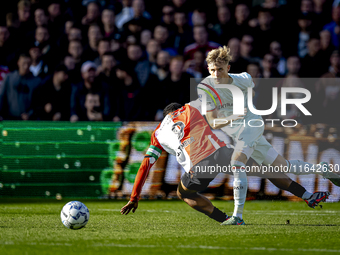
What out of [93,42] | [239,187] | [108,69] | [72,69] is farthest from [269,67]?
[239,187]

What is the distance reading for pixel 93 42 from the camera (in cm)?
1062

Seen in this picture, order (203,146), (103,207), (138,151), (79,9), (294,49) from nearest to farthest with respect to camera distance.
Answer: (203,146)
(103,207)
(138,151)
(294,49)
(79,9)

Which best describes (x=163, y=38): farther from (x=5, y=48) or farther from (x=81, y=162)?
(x=5, y=48)

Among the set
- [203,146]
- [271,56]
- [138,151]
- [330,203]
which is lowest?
[330,203]

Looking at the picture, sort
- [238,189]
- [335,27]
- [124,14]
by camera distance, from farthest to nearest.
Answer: [124,14], [335,27], [238,189]

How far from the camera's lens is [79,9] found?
443 inches

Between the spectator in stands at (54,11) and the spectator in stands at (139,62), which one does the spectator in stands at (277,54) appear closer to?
the spectator in stands at (139,62)

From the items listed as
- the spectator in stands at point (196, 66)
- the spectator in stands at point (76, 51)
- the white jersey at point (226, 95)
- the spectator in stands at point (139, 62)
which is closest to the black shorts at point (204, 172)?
the white jersey at point (226, 95)

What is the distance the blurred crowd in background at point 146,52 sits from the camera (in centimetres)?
957

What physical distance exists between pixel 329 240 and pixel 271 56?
18.8 feet

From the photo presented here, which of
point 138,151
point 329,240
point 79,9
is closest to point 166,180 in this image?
point 138,151

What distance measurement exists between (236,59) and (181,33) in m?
1.47

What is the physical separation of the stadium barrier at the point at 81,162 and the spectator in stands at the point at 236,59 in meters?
1.94

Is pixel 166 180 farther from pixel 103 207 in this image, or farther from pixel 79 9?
pixel 79 9
